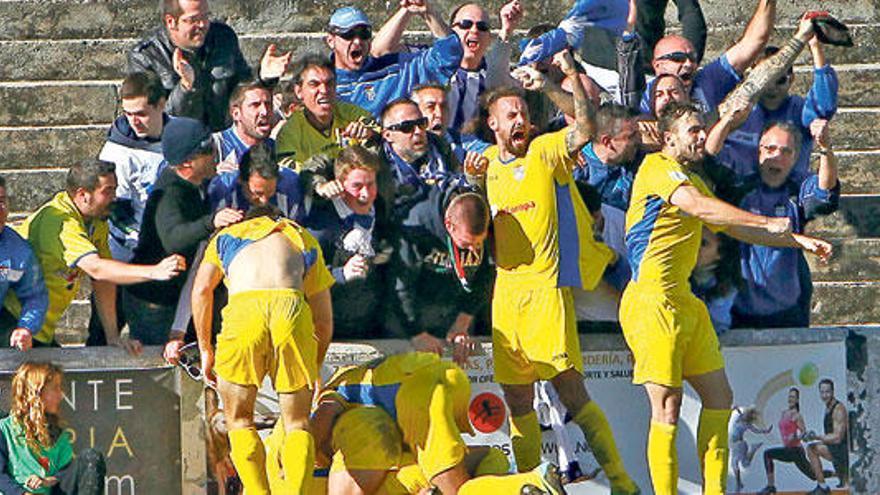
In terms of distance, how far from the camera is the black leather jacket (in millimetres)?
14023

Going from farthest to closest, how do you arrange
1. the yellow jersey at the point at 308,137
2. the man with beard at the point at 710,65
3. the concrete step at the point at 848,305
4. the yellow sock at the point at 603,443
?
the concrete step at the point at 848,305 < the man with beard at the point at 710,65 < the yellow jersey at the point at 308,137 < the yellow sock at the point at 603,443

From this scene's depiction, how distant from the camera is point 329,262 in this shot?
43.0 ft

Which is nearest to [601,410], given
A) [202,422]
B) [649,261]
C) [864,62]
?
[649,261]

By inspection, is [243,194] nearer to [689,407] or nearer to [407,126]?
[407,126]

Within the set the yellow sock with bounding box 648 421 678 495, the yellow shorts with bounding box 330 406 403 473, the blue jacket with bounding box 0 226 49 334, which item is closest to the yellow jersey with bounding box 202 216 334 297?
the yellow shorts with bounding box 330 406 403 473

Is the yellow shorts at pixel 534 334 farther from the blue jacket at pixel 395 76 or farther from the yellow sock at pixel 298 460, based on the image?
the blue jacket at pixel 395 76

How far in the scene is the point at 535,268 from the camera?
42.7ft

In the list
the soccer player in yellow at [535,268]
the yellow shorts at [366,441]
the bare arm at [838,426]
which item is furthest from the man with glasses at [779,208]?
the yellow shorts at [366,441]

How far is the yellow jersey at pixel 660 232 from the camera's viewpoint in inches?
511

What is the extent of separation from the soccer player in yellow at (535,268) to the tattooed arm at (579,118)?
17mm

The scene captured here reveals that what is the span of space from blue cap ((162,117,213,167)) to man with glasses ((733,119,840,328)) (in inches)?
111

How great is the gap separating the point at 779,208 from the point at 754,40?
1.17m

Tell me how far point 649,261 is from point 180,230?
2292mm

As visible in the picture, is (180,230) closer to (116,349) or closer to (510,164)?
(116,349)
